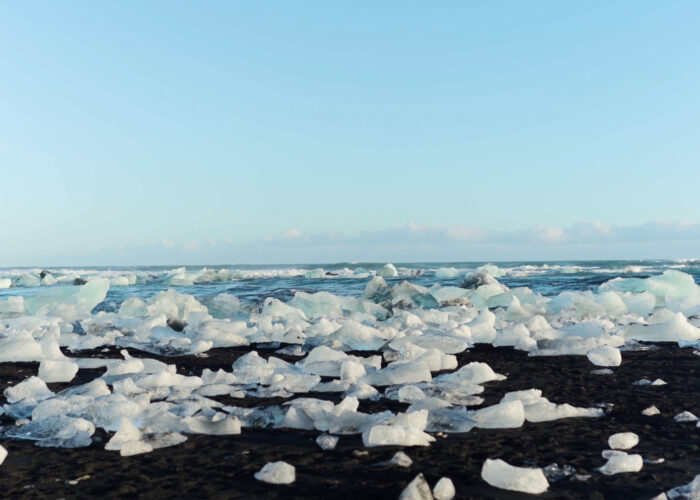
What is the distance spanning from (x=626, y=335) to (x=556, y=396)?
2433 mm

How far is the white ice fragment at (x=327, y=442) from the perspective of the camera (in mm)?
1995

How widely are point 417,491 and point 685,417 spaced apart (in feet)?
4.87

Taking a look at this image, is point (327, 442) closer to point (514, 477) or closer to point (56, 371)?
point (514, 477)

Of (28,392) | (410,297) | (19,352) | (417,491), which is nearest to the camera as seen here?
(417,491)

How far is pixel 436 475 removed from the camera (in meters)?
1.73

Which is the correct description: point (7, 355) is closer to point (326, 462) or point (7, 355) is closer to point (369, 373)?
point (369, 373)

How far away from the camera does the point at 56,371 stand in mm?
3389

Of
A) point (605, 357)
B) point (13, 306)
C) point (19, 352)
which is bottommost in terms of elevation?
point (13, 306)

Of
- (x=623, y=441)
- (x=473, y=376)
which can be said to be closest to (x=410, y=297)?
(x=473, y=376)

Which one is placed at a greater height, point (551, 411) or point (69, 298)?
point (551, 411)

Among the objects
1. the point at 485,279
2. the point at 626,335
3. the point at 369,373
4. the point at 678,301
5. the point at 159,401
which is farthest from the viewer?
the point at 485,279

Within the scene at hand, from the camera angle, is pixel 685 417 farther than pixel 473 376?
No

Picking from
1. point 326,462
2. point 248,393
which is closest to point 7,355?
point 248,393

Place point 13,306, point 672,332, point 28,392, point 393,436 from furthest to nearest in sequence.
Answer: point 13,306 < point 672,332 < point 28,392 < point 393,436
